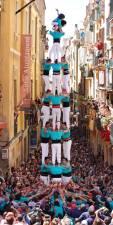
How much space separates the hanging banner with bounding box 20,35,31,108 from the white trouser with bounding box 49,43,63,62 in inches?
424

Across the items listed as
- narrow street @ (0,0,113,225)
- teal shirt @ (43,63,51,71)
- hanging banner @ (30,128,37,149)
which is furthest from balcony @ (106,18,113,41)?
teal shirt @ (43,63,51,71)

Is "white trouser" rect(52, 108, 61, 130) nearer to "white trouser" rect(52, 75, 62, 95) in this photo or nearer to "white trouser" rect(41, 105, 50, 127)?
"white trouser" rect(41, 105, 50, 127)

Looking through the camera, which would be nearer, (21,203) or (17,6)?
(21,203)

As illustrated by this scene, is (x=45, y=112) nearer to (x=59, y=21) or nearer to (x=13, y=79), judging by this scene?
(x=59, y=21)

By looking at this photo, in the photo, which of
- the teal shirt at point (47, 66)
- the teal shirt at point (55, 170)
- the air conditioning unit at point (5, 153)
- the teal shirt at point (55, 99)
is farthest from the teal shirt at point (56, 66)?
the air conditioning unit at point (5, 153)

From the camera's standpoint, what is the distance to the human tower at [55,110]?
21.9m

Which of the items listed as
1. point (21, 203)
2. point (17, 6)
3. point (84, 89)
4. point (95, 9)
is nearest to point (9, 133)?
point (17, 6)

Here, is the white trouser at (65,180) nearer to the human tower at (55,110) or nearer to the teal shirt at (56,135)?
the human tower at (55,110)

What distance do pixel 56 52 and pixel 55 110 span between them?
2134 millimetres

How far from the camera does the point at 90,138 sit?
59.9 meters

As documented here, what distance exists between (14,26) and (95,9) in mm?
26489

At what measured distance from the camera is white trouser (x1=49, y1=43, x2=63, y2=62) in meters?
21.9

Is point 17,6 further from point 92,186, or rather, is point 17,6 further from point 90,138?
point 90,138

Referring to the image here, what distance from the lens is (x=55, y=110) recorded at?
2189 centimetres
